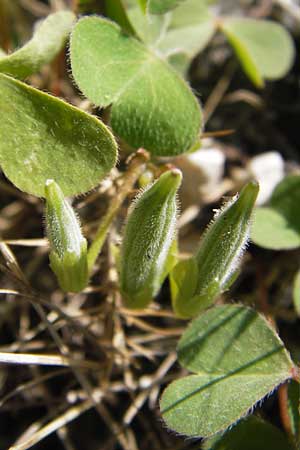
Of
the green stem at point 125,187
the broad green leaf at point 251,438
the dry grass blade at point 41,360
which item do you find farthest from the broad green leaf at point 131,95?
the broad green leaf at point 251,438

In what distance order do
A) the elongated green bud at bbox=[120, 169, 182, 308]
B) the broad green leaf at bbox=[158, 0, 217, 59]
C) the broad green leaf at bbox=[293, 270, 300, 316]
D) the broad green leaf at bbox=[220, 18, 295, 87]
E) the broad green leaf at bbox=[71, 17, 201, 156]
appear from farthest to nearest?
1. the broad green leaf at bbox=[220, 18, 295, 87]
2. the broad green leaf at bbox=[158, 0, 217, 59]
3. the broad green leaf at bbox=[293, 270, 300, 316]
4. the broad green leaf at bbox=[71, 17, 201, 156]
5. the elongated green bud at bbox=[120, 169, 182, 308]

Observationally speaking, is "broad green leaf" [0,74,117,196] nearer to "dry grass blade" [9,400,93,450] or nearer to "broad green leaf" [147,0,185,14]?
Answer: "broad green leaf" [147,0,185,14]

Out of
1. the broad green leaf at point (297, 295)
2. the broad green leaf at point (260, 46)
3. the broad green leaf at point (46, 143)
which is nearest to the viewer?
the broad green leaf at point (46, 143)

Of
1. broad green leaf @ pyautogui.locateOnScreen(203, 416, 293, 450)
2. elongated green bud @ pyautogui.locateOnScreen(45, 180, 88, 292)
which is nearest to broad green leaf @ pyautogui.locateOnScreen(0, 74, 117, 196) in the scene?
elongated green bud @ pyautogui.locateOnScreen(45, 180, 88, 292)

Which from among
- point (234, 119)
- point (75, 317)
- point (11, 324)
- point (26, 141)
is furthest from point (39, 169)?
point (234, 119)

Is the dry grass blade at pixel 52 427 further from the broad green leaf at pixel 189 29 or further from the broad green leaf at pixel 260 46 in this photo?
the broad green leaf at pixel 260 46

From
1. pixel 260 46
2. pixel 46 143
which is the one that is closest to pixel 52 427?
pixel 46 143

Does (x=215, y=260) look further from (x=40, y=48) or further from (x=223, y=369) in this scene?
(x=40, y=48)
